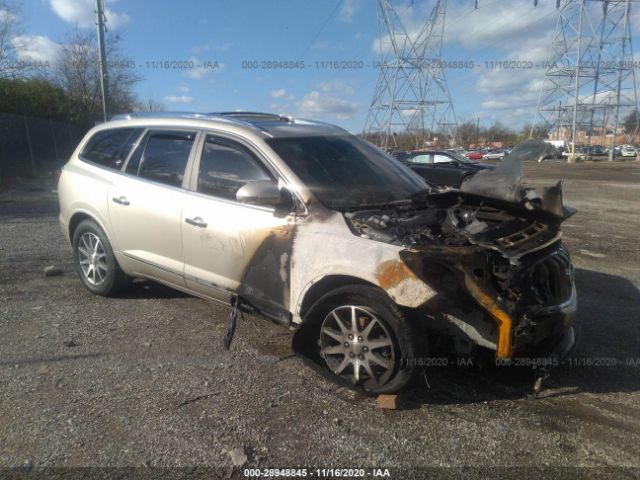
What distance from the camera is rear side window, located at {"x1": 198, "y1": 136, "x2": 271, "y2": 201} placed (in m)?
3.88

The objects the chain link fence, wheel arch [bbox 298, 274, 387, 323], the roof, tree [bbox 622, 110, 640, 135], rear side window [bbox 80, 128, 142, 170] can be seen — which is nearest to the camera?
wheel arch [bbox 298, 274, 387, 323]

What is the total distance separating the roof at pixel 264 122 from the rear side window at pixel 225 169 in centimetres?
22

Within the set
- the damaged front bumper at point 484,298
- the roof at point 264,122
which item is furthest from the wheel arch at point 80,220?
the damaged front bumper at point 484,298

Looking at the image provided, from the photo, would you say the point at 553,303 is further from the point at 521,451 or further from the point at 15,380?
the point at 15,380

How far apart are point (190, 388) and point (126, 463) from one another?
799 mm

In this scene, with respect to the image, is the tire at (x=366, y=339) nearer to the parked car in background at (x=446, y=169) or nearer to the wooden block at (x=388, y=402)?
the wooden block at (x=388, y=402)

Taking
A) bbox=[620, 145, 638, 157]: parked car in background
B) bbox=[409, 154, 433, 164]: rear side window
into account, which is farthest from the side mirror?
bbox=[620, 145, 638, 157]: parked car in background

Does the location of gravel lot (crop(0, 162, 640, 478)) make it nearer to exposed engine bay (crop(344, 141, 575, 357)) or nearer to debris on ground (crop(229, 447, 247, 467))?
debris on ground (crop(229, 447, 247, 467))

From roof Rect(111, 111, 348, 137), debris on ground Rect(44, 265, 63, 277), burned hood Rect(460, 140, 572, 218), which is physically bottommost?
debris on ground Rect(44, 265, 63, 277)

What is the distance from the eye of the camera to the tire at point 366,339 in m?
3.11

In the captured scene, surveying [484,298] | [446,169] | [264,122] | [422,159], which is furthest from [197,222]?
[422,159]

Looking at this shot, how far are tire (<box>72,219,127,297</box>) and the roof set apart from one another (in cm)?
123

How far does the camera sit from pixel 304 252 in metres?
3.43

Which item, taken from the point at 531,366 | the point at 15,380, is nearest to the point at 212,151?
the point at 15,380
